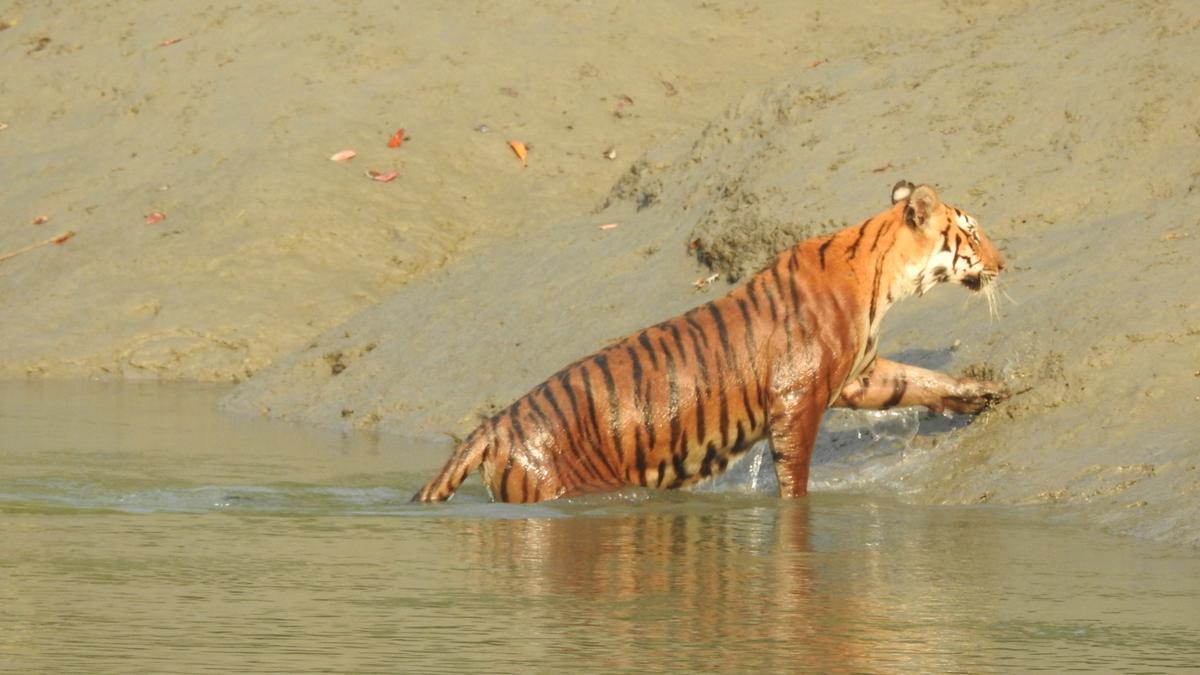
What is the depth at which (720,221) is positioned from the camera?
42.7 feet

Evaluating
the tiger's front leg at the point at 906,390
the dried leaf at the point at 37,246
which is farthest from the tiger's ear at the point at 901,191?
the dried leaf at the point at 37,246

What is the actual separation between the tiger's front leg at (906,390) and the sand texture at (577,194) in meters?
0.20

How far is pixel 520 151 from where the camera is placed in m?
18.2

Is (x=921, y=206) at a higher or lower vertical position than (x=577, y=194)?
lower

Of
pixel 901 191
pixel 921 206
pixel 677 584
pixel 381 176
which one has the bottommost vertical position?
pixel 677 584

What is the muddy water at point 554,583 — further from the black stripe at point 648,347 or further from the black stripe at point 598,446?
the black stripe at point 648,347

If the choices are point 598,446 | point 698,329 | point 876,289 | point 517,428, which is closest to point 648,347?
point 698,329

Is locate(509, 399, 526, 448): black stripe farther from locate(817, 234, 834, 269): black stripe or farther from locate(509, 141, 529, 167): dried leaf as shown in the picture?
locate(509, 141, 529, 167): dried leaf

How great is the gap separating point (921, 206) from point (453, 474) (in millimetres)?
2294

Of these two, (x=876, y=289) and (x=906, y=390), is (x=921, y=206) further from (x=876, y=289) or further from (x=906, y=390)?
(x=906, y=390)

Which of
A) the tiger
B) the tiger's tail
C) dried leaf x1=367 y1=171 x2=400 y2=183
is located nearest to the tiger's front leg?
the tiger

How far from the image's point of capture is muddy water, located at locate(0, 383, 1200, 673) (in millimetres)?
5371

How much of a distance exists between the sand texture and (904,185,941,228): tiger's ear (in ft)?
3.15

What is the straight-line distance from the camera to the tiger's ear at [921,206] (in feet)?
30.0
